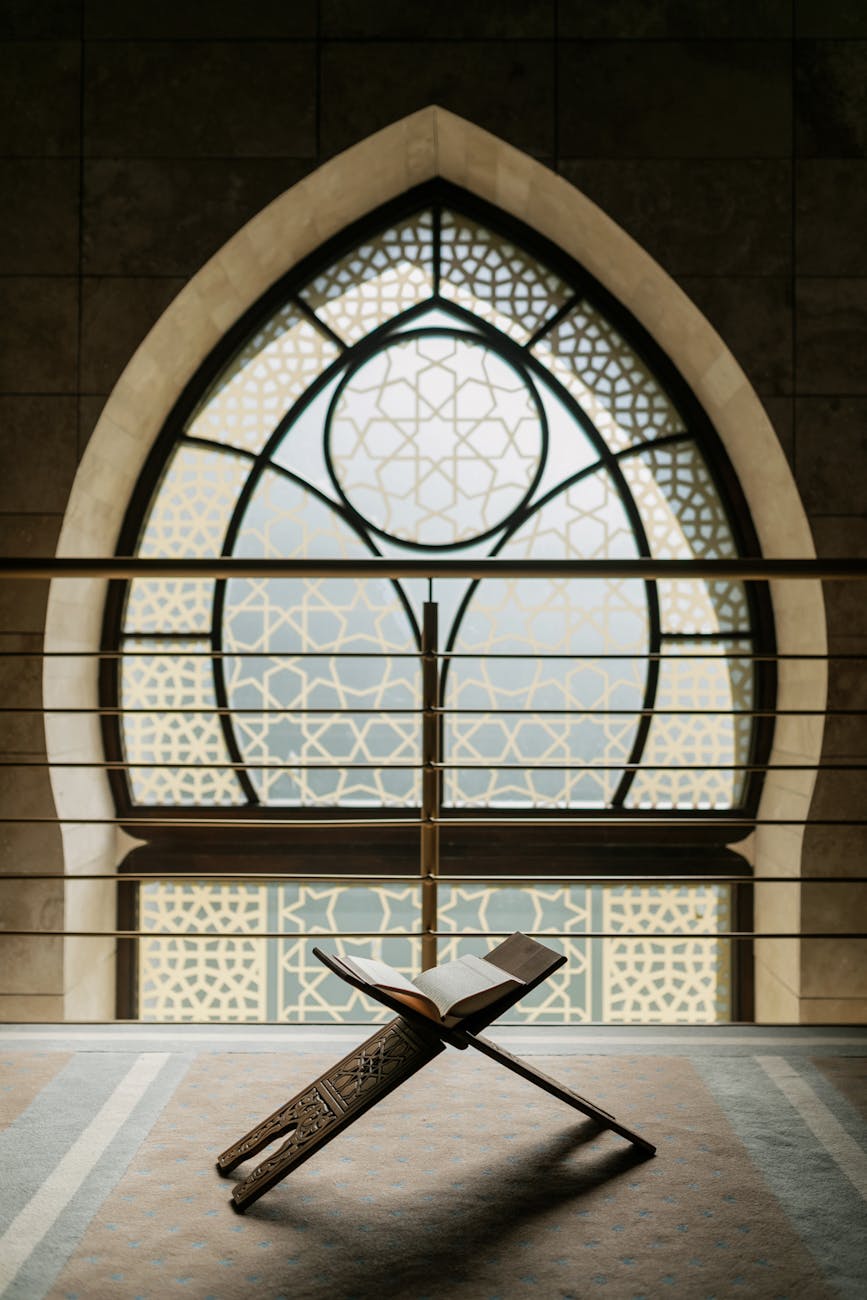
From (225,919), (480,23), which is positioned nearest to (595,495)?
(480,23)

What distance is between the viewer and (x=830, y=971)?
14.3ft

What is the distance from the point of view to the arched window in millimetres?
4738

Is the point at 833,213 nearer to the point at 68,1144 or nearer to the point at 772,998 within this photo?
the point at 772,998

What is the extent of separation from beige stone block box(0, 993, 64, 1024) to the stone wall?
75 cm

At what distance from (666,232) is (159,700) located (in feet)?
9.27

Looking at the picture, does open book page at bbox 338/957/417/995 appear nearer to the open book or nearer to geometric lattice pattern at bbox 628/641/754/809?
the open book

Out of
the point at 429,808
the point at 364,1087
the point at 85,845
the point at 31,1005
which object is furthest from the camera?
the point at 85,845

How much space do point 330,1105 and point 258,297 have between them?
3786 millimetres

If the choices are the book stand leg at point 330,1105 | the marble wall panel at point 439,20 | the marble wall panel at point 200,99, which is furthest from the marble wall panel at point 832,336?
the book stand leg at point 330,1105

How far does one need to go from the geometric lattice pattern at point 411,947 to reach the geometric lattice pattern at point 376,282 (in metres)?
2.47

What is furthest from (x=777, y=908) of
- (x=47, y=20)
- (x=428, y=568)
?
(x=47, y=20)

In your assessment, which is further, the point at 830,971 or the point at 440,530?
the point at 440,530

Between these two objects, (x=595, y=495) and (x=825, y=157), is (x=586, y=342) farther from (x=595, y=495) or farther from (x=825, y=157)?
(x=825, y=157)

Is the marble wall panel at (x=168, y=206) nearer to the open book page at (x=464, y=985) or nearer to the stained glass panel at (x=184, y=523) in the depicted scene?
the stained glass panel at (x=184, y=523)
